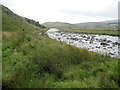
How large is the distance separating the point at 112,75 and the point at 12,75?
Result: 5.06 metres

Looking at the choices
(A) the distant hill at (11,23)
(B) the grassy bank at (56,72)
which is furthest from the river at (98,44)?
(A) the distant hill at (11,23)

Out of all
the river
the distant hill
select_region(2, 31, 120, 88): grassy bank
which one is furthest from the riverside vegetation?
the distant hill

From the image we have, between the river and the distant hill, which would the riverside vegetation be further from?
the distant hill

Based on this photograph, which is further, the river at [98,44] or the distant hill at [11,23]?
the distant hill at [11,23]

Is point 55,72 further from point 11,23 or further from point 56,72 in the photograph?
point 11,23

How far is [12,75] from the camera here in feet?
19.0

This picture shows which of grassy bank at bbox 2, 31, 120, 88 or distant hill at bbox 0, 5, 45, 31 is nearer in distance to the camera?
grassy bank at bbox 2, 31, 120, 88

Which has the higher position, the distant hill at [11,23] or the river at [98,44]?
the distant hill at [11,23]

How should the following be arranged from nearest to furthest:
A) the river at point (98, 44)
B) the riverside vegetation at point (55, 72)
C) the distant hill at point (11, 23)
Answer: the riverside vegetation at point (55, 72) < the river at point (98, 44) < the distant hill at point (11, 23)

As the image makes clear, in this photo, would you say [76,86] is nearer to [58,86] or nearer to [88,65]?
[58,86]

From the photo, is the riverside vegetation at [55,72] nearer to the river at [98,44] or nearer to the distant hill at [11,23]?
the river at [98,44]

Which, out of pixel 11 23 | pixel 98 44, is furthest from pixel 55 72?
pixel 11 23

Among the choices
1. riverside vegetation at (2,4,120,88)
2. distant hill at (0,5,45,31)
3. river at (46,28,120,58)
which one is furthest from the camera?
distant hill at (0,5,45,31)

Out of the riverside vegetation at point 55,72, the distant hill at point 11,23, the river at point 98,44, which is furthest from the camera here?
the distant hill at point 11,23
